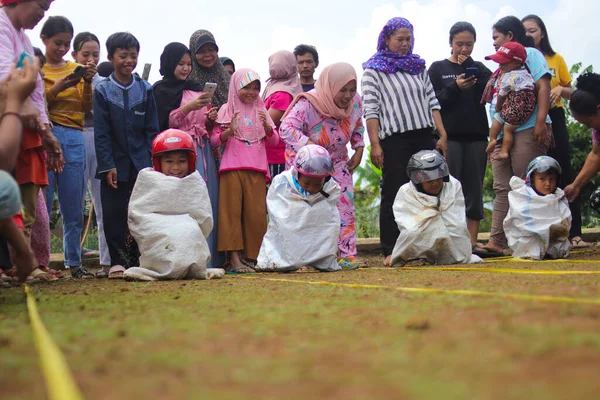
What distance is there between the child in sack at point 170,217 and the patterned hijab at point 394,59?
73.4 inches

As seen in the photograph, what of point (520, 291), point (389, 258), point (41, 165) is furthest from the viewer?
point (389, 258)

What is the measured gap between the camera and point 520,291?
9.37ft

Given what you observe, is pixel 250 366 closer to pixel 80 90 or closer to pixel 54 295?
pixel 54 295

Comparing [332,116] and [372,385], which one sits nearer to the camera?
[372,385]

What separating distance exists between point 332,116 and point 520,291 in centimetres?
334

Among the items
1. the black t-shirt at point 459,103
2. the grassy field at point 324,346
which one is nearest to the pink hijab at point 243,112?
the black t-shirt at point 459,103

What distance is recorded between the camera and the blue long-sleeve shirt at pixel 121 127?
214 inches

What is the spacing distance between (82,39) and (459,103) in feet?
11.5

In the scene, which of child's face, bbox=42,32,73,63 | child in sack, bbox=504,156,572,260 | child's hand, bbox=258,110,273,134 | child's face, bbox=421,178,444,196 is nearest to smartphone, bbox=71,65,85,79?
child's face, bbox=42,32,73,63

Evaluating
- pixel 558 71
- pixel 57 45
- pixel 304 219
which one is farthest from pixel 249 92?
pixel 558 71

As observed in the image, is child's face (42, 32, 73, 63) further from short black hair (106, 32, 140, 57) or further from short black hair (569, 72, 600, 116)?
short black hair (569, 72, 600, 116)

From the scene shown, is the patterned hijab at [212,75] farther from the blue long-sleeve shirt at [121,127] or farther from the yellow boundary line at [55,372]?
the yellow boundary line at [55,372]

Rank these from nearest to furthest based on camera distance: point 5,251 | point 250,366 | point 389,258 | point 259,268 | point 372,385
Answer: point 372,385 → point 250,366 → point 5,251 → point 259,268 → point 389,258

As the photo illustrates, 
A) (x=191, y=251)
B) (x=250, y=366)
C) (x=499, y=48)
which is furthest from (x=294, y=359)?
(x=499, y=48)
